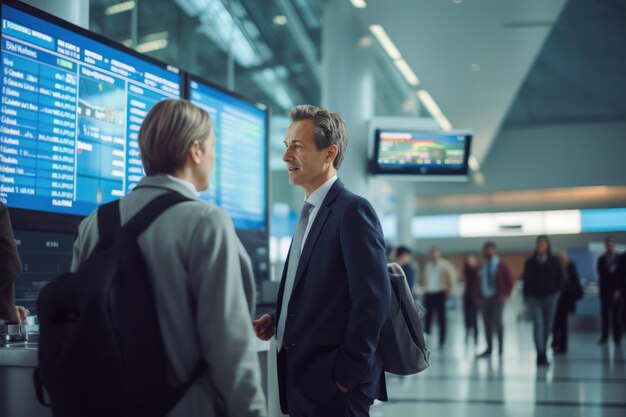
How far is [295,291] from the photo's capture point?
2.58m

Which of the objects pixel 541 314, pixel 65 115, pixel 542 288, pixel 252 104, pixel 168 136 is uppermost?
pixel 252 104

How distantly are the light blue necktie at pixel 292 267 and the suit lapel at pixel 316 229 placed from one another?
0.05 meters

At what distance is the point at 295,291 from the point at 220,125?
8.17 feet

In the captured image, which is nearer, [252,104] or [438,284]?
[252,104]

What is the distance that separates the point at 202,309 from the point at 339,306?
2.82ft

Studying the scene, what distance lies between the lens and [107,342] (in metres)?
1.65

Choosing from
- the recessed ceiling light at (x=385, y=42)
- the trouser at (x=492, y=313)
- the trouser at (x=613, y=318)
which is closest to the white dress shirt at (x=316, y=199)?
the recessed ceiling light at (x=385, y=42)

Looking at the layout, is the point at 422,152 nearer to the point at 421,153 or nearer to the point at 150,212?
the point at 421,153

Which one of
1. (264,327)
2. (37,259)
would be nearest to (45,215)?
(37,259)

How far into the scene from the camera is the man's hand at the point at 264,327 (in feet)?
9.09

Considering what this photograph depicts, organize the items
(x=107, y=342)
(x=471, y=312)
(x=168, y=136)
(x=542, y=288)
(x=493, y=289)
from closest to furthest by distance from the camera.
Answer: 1. (x=107, y=342)
2. (x=168, y=136)
3. (x=542, y=288)
4. (x=493, y=289)
5. (x=471, y=312)

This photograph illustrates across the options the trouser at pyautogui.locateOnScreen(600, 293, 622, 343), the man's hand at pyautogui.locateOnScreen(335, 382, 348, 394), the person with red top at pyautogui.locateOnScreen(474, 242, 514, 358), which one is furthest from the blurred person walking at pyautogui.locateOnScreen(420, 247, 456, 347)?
the man's hand at pyautogui.locateOnScreen(335, 382, 348, 394)

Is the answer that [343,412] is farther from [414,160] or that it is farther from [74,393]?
[414,160]

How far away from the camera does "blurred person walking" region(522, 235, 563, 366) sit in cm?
1035
